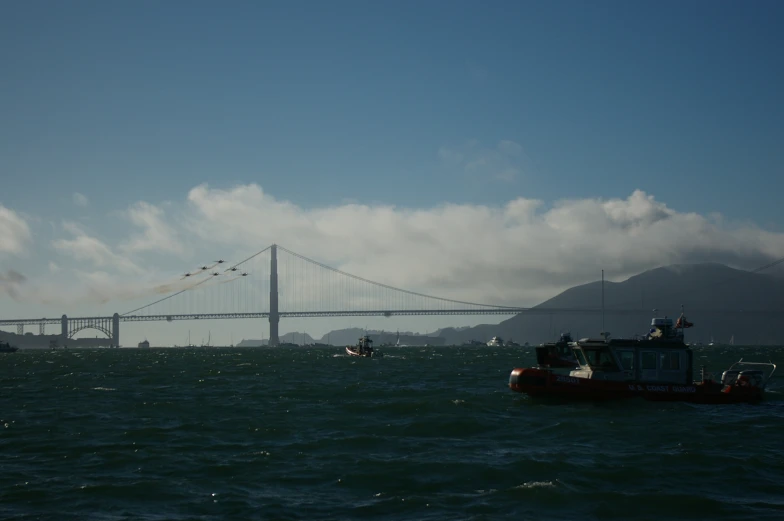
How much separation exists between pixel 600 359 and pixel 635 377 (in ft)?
5.86

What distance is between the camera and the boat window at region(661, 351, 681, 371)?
36844 mm

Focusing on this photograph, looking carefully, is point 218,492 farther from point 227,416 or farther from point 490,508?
point 227,416


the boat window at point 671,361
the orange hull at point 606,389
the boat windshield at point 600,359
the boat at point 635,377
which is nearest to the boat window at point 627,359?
the boat at point 635,377

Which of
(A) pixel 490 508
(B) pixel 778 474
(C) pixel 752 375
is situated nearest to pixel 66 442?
(A) pixel 490 508

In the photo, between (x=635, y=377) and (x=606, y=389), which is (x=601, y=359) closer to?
(x=635, y=377)

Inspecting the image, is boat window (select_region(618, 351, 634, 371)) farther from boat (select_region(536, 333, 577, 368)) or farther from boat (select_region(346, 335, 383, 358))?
boat (select_region(346, 335, 383, 358))

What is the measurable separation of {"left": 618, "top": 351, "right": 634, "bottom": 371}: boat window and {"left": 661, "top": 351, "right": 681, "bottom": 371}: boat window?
1584 millimetres

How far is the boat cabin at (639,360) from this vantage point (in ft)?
120

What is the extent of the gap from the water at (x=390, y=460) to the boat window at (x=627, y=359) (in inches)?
80.7

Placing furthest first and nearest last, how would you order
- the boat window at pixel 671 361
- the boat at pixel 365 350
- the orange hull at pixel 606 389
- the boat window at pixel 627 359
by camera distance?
the boat at pixel 365 350, the boat window at pixel 671 361, the boat window at pixel 627 359, the orange hull at pixel 606 389

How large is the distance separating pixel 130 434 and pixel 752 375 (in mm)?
29365

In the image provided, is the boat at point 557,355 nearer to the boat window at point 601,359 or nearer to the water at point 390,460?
the boat window at point 601,359

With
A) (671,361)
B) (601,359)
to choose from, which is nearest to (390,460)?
(601,359)

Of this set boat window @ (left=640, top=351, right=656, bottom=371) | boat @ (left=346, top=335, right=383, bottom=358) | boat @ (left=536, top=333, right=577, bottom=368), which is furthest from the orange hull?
boat @ (left=346, top=335, right=383, bottom=358)
